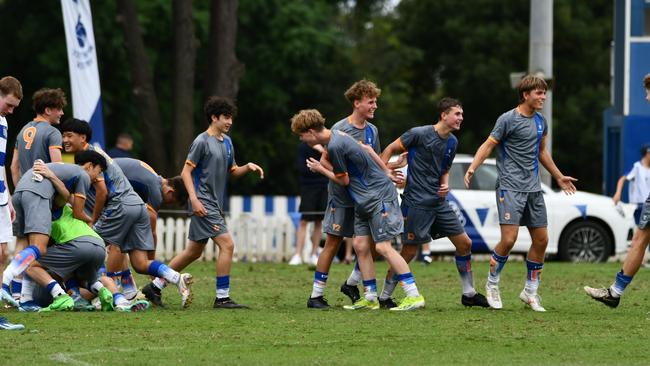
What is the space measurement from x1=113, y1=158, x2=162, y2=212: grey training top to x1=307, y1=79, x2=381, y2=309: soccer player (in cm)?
177

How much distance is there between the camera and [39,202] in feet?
40.0

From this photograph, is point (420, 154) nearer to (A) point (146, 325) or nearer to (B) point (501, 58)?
(A) point (146, 325)

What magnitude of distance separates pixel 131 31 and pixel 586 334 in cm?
Answer: 1732

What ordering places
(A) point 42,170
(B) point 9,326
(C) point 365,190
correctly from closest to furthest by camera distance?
(B) point 9,326
(A) point 42,170
(C) point 365,190

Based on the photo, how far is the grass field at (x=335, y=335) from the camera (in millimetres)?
9414

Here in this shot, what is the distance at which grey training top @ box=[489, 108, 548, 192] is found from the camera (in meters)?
12.7

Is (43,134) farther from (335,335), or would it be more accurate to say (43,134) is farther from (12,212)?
(335,335)

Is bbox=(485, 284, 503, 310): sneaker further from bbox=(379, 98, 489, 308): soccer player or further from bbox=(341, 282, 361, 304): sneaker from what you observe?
bbox=(341, 282, 361, 304): sneaker

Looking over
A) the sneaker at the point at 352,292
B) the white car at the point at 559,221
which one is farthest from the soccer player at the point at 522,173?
the white car at the point at 559,221

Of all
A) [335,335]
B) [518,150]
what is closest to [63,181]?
[335,335]

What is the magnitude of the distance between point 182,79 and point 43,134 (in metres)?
14.2

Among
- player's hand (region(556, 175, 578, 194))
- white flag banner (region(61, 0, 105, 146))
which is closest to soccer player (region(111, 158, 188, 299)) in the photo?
player's hand (region(556, 175, 578, 194))

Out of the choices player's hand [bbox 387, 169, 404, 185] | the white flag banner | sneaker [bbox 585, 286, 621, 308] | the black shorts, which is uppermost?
the white flag banner

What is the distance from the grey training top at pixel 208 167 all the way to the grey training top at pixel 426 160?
5.44 ft
